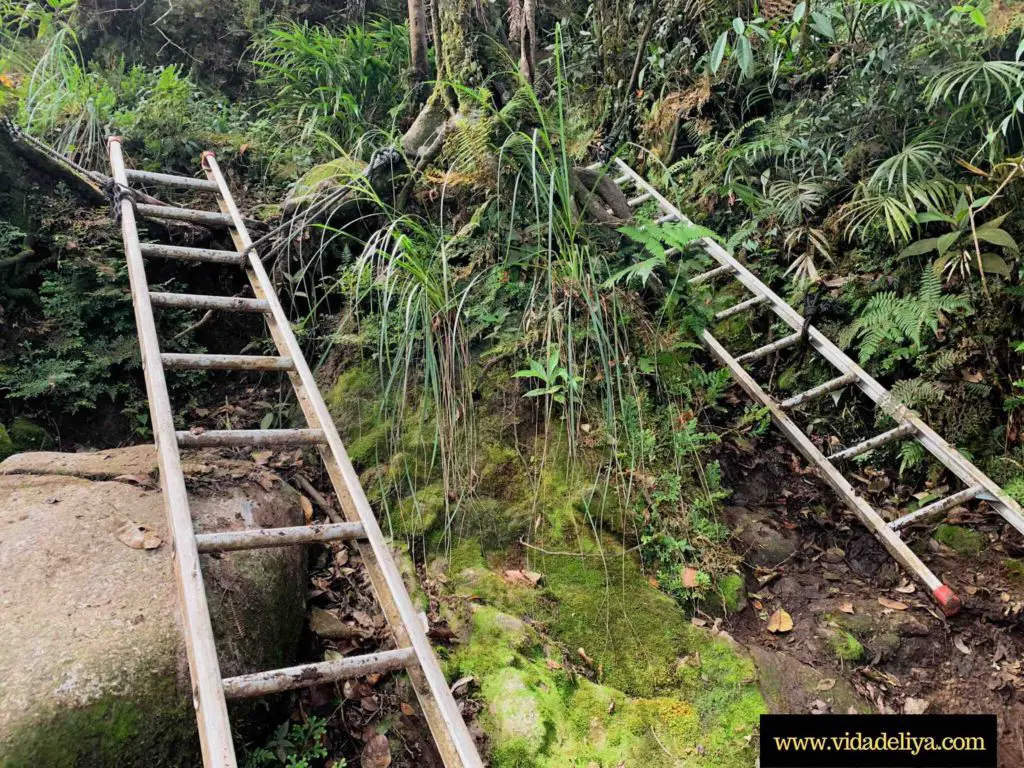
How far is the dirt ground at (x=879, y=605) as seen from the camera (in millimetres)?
2139

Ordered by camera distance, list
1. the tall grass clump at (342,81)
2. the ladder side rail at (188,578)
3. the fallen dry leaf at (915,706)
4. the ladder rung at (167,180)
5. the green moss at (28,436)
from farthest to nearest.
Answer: the tall grass clump at (342,81), the ladder rung at (167,180), the green moss at (28,436), the fallen dry leaf at (915,706), the ladder side rail at (188,578)

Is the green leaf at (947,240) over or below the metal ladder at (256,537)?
over

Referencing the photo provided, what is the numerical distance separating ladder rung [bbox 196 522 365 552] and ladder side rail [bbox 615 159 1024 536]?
2131 mm

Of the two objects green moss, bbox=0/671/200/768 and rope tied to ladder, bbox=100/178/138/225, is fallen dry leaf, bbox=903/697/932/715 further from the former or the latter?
rope tied to ladder, bbox=100/178/138/225

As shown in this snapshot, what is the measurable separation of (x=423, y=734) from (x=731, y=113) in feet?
14.4

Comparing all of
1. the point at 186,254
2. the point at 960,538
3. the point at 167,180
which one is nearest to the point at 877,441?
the point at 960,538

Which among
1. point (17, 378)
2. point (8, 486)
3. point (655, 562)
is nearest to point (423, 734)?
point (655, 562)

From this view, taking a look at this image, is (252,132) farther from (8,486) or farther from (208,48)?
Result: (8,486)

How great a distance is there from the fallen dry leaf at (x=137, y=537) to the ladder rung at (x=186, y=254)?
129cm

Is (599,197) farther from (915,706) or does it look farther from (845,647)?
(915,706)

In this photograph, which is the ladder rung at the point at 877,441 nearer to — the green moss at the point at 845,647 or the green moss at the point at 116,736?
the green moss at the point at 845,647

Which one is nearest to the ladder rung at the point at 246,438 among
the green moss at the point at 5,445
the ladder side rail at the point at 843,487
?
the green moss at the point at 5,445

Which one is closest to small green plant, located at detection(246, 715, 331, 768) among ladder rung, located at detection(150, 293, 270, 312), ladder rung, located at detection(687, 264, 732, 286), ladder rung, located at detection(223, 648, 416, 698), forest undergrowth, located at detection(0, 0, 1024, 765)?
ladder rung, located at detection(223, 648, 416, 698)

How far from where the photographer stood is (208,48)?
5.71 meters
